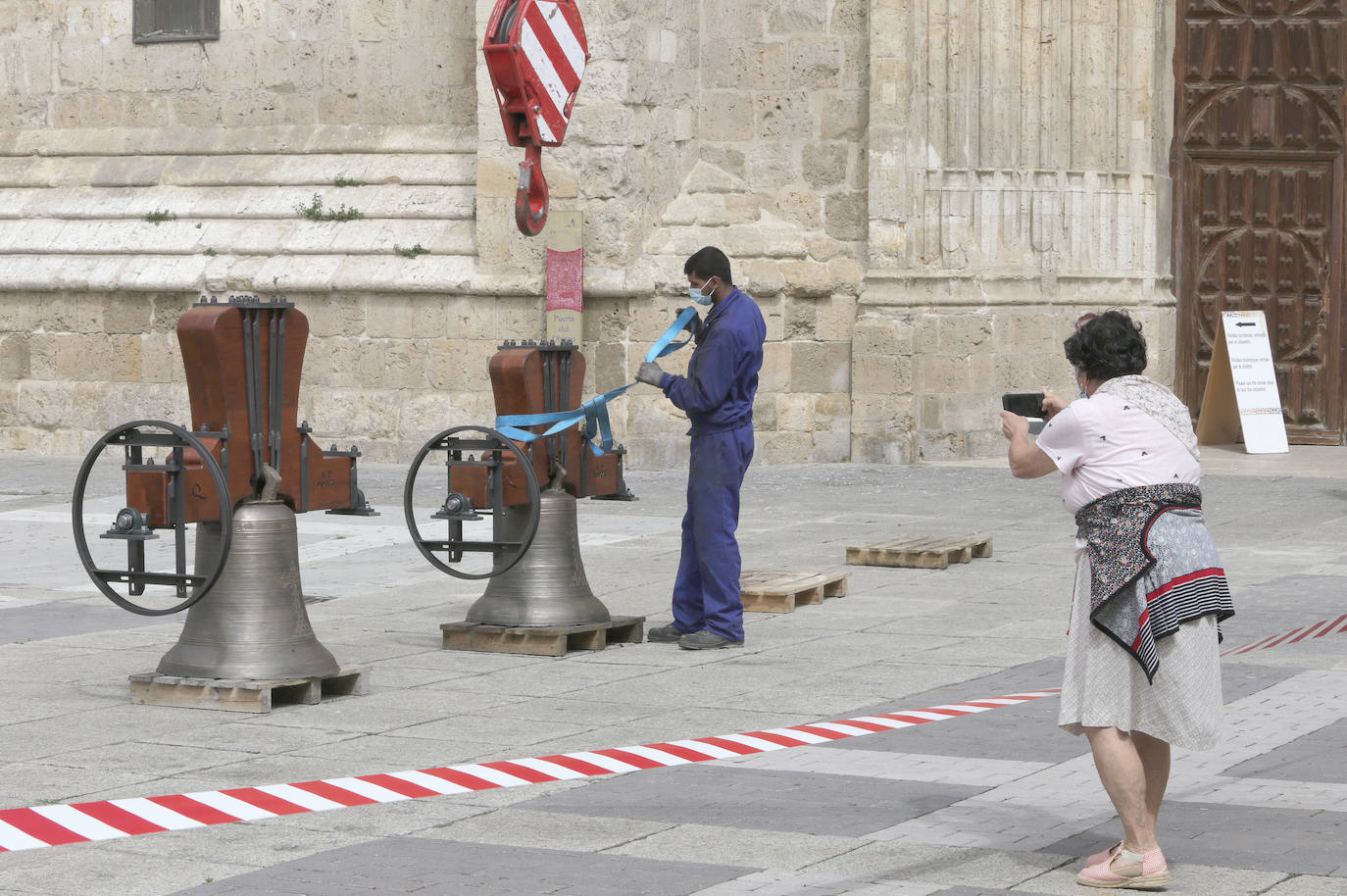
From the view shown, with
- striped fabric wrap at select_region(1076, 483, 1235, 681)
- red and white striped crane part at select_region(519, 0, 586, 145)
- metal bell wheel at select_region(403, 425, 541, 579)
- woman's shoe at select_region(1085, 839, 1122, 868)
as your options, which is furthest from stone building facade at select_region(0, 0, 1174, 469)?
woman's shoe at select_region(1085, 839, 1122, 868)

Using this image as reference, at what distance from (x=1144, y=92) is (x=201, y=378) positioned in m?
12.8

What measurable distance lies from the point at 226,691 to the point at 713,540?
2469 mm

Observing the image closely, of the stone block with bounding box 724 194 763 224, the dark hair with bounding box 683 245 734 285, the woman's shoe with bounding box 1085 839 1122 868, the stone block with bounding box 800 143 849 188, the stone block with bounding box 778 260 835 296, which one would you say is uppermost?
the stone block with bounding box 800 143 849 188

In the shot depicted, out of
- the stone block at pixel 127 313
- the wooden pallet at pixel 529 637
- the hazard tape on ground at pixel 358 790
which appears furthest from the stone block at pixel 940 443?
the hazard tape on ground at pixel 358 790

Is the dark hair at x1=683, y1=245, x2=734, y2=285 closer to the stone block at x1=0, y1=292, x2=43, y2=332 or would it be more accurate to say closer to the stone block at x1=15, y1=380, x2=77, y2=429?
the stone block at x1=15, y1=380, x2=77, y2=429

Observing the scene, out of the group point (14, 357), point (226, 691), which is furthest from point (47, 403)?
point (226, 691)

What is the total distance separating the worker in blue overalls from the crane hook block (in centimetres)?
576

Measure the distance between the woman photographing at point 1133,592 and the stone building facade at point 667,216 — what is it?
40.4 feet

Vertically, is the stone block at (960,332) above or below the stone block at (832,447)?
above

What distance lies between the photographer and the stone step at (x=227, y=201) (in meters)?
18.9

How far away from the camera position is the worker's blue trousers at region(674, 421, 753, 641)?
9578mm

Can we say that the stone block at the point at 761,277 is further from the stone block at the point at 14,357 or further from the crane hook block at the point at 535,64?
the stone block at the point at 14,357

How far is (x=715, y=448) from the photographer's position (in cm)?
962

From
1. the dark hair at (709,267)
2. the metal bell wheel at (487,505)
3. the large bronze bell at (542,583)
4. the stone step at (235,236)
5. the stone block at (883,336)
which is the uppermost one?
the stone step at (235,236)
